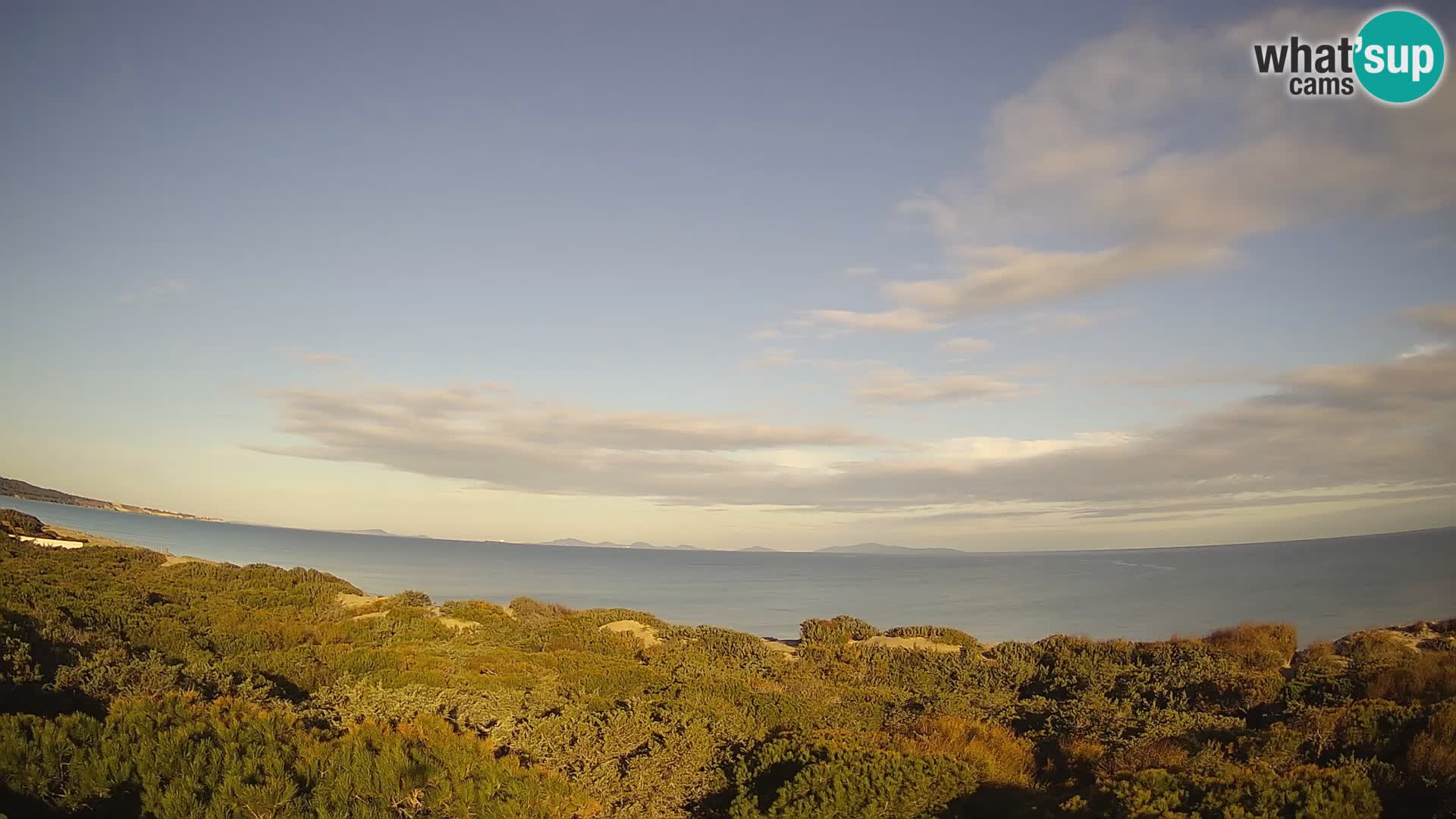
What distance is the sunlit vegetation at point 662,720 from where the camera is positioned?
6.03 m

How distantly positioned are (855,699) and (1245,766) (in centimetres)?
557

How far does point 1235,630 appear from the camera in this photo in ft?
55.2

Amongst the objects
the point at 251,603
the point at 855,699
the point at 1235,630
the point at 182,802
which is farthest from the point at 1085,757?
the point at 251,603

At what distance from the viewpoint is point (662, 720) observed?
9.24 metres

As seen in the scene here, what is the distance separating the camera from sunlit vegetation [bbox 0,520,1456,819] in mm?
6027

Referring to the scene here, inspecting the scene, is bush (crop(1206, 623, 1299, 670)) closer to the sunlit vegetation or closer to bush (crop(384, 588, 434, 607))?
the sunlit vegetation

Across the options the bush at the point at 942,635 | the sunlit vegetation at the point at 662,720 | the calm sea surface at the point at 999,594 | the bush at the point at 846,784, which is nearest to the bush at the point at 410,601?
the sunlit vegetation at the point at 662,720

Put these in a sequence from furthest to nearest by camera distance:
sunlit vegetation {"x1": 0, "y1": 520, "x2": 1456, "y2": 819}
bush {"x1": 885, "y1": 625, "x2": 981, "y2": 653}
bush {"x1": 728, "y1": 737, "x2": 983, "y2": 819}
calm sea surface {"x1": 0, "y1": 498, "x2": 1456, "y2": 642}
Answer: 1. calm sea surface {"x1": 0, "y1": 498, "x2": 1456, "y2": 642}
2. bush {"x1": 885, "y1": 625, "x2": 981, "y2": 653}
3. bush {"x1": 728, "y1": 737, "x2": 983, "y2": 819}
4. sunlit vegetation {"x1": 0, "y1": 520, "x2": 1456, "y2": 819}

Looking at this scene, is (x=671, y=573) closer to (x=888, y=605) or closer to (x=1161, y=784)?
(x=888, y=605)

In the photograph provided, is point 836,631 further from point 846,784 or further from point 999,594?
point 999,594

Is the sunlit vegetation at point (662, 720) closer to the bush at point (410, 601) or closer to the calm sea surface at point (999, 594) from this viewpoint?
the bush at point (410, 601)

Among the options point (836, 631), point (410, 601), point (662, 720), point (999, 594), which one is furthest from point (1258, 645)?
point (999, 594)

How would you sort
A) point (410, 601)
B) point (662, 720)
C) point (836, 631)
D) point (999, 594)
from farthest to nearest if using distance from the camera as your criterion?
point (999, 594) → point (410, 601) → point (836, 631) → point (662, 720)

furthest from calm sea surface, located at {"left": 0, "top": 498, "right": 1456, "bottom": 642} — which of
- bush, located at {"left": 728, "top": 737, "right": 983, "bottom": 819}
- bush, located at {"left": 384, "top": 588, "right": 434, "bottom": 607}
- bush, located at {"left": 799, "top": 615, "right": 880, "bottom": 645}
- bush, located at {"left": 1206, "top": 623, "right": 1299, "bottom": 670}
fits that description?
bush, located at {"left": 728, "top": 737, "right": 983, "bottom": 819}
